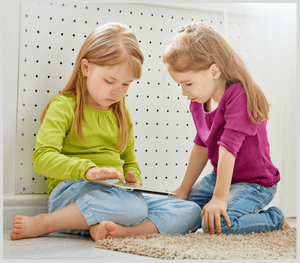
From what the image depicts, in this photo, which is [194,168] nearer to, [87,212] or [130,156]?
[130,156]

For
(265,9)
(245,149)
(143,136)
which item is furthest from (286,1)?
(143,136)

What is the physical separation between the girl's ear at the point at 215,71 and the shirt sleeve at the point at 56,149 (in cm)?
45

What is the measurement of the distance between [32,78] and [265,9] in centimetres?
93

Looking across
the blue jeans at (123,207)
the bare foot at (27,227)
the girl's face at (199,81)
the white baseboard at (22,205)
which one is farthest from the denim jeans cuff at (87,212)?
the girl's face at (199,81)

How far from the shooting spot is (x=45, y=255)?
0.73 m

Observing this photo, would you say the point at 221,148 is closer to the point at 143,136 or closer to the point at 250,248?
the point at 250,248

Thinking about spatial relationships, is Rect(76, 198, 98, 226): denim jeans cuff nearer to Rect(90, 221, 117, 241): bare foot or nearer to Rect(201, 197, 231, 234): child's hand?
Rect(90, 221, 117, 241): bare foot

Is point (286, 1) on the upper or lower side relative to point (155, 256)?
upper

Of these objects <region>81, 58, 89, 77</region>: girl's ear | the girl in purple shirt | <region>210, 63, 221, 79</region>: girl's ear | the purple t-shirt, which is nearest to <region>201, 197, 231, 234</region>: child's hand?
the girl in purple shirt

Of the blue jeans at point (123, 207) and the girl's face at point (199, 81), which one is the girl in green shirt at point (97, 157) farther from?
the girl's face at point (199, 81)

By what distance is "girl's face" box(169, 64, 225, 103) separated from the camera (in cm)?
103

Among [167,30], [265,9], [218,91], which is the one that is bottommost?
[218,91]

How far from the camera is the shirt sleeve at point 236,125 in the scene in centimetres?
97

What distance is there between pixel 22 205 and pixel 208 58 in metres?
0.79
